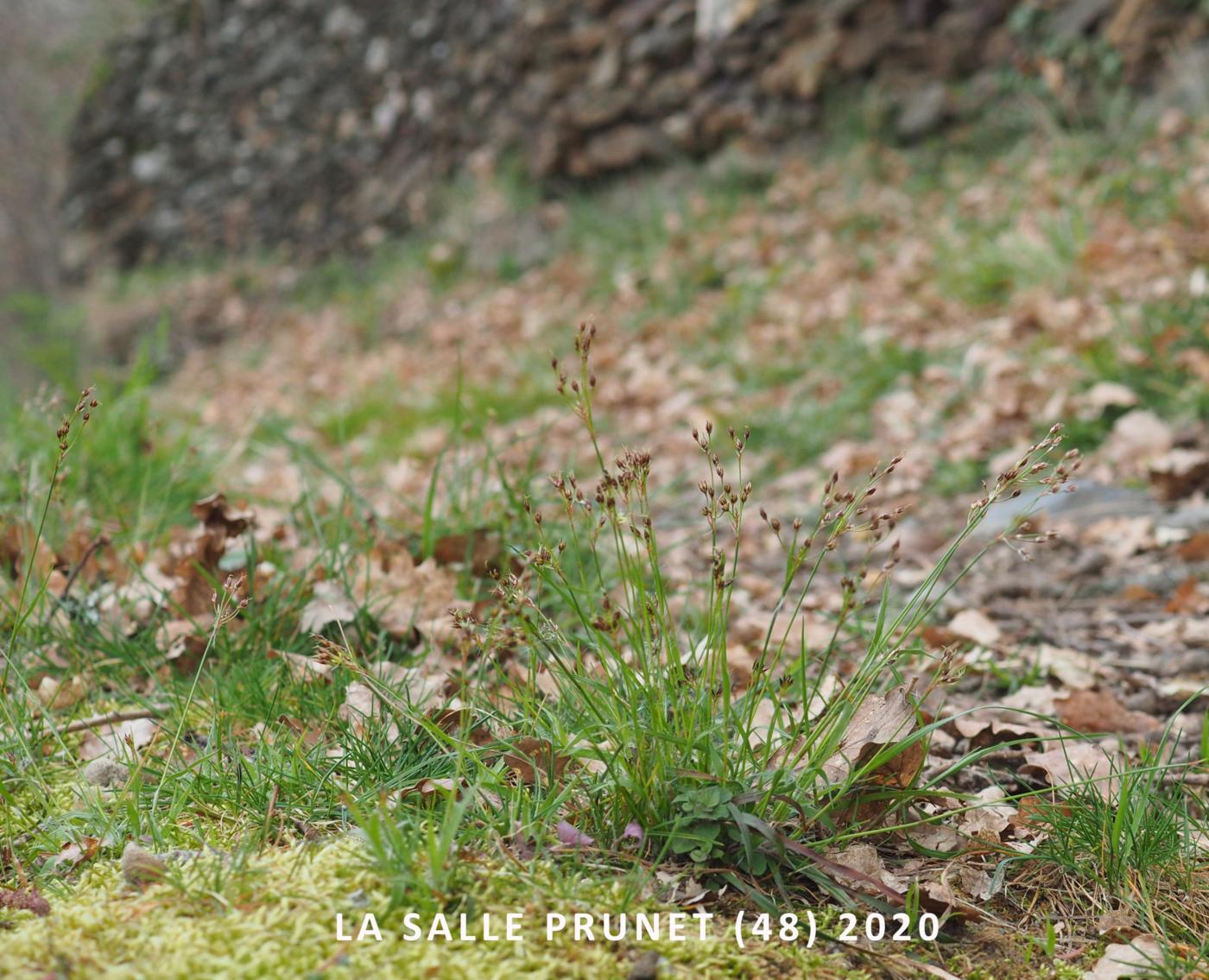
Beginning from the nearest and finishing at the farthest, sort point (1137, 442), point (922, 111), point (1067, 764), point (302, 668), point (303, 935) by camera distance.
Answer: point (303, 935) < point (1067, 764) < point (302, 668) < point (1137, 442) < point (922, 111)

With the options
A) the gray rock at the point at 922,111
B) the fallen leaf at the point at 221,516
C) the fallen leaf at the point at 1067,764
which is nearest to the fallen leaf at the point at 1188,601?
the fallen leaf at the point at 1067,764

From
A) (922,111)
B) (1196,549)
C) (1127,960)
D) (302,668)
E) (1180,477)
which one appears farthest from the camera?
(922,111)

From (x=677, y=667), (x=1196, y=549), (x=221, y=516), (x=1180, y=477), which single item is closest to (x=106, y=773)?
(x=221, y=516)

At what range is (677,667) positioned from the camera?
1.19 m

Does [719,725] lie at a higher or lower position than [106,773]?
higher

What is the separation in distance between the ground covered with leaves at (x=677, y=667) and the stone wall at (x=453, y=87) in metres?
2.18

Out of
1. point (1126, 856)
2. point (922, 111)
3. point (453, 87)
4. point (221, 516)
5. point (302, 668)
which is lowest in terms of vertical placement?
point (1126, 856)

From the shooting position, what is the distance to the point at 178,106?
417 inches

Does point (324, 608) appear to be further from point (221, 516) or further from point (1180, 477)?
point (1180, 477)

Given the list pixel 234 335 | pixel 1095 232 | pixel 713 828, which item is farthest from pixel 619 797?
pixel 234 335

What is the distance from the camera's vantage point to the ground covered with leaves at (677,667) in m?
1.07

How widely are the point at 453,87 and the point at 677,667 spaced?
8497 millimetres

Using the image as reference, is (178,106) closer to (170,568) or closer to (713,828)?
(170,568)

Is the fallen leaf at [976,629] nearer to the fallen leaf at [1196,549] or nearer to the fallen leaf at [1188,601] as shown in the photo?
the fallen leaf at [1188,601]
